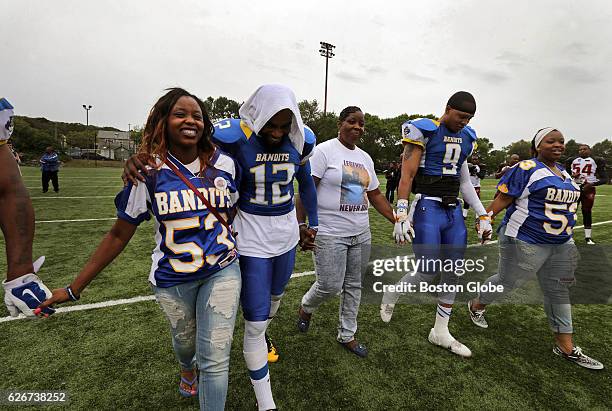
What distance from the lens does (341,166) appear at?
10.2ft

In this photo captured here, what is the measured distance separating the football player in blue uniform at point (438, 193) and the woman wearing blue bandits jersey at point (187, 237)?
1851 mm

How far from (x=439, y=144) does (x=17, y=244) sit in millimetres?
3174

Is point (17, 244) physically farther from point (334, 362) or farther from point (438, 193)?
point (438, 193)

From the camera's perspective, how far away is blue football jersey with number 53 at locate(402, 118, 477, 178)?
10.5 feet

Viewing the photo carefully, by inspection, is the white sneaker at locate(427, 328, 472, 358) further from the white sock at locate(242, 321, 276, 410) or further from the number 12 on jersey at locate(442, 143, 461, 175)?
the white sock at locate(242, 321, 276, 410)

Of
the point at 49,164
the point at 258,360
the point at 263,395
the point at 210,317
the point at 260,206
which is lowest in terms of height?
the point at 263,395

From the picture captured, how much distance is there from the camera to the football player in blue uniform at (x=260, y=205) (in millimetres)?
2242

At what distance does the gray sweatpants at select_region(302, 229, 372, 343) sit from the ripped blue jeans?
3.90ft

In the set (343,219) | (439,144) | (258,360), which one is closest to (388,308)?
(343,219)

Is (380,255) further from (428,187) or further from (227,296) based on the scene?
(227,296)

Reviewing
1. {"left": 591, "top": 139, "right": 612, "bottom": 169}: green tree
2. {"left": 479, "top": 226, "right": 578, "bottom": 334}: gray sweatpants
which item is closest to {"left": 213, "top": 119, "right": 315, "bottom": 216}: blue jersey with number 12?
{"left": 479, "top": 226, "right": 578, "bottom": 334}: gray sweatpants

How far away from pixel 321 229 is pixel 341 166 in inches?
23.8

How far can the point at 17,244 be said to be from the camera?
1676 millimetres

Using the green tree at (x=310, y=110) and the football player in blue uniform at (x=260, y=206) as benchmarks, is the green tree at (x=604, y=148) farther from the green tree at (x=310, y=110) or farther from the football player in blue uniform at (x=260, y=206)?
the football player in blue uniform at (x=260, y=206)
